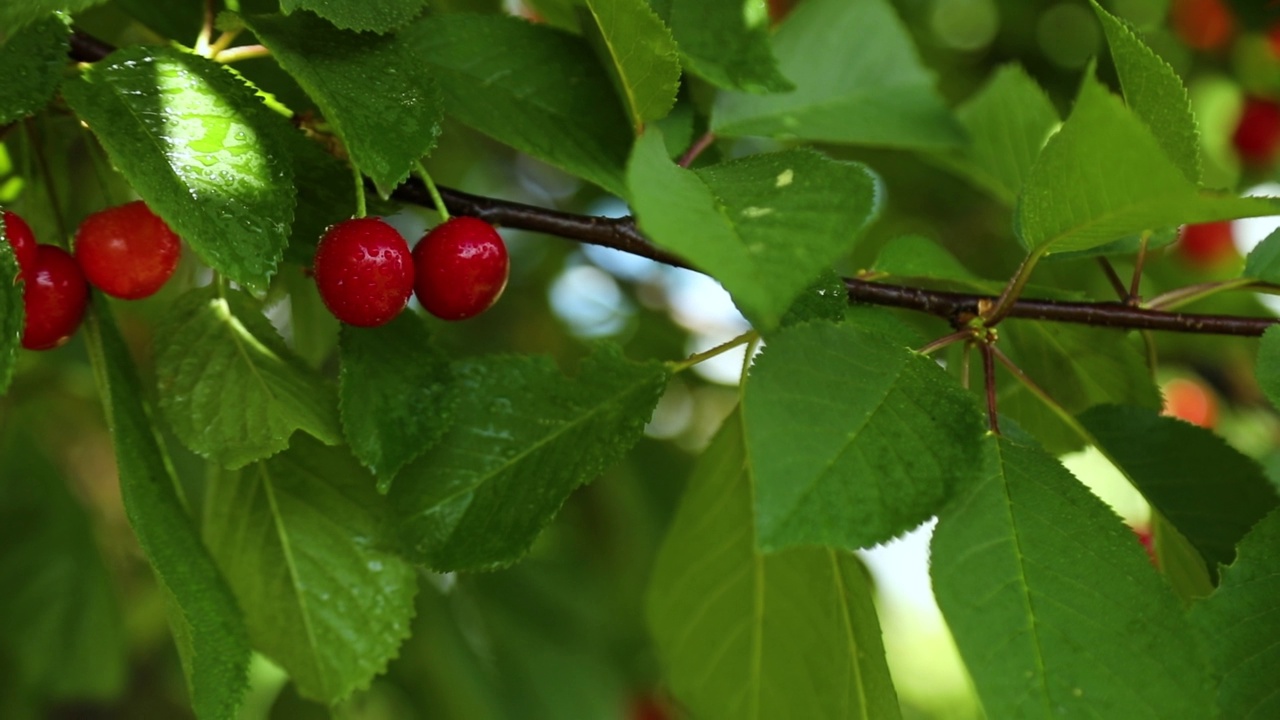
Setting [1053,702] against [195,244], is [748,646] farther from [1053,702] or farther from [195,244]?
[195,244]

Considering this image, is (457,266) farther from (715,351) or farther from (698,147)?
(698,147)

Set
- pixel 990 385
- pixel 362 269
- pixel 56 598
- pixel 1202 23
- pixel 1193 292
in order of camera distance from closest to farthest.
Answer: pixel 362 269
pixel 990 385
pixel 1193 292
pixel 56 598
pixel 1202 23

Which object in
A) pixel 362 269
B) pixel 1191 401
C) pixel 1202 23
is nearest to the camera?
pixel 362 269

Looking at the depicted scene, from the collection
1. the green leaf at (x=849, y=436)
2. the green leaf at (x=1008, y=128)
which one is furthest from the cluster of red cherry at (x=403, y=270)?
the green leaf at (x=1008, y=128)

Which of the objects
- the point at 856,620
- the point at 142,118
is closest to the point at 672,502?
the point at 856,620

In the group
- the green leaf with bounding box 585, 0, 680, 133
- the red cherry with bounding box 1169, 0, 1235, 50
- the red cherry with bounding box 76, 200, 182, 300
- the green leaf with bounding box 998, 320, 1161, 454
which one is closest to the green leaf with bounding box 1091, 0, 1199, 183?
the green leaf with bounding box 998, 320, 1161, 454

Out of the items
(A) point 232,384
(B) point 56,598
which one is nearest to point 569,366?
(B) point 56,598

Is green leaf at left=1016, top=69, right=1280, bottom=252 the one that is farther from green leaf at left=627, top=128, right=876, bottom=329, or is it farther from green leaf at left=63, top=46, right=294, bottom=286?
green leaf at left=63, top=46, right=294, bottom=286

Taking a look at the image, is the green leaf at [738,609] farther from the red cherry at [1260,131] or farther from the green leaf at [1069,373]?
the red cherry at [1260,131]
